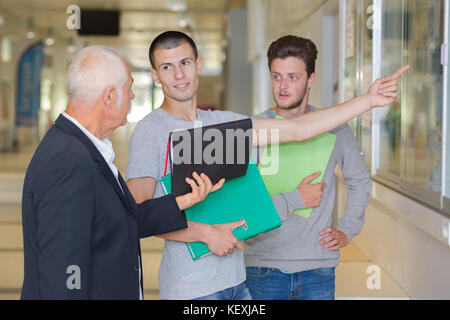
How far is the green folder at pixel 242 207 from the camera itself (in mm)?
1733

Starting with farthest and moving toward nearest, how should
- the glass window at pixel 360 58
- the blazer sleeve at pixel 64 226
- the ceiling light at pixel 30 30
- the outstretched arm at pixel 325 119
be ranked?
the ceiling light at pixel 30 30, the glass window at pixel 360 58, the outstretched arm at pixel 325 119, the blazer sleeve at pixel 64 226

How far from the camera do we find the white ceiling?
16.1 metres

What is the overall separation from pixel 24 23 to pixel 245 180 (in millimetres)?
19428

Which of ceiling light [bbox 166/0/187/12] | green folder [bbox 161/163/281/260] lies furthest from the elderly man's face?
ceiling light [bbox 166/0/187/12]

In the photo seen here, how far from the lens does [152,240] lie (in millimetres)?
5965

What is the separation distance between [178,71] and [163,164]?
0.29 meters

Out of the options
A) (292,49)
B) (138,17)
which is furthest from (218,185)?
(138,17)

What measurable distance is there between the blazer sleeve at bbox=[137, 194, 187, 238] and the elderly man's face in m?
0.34

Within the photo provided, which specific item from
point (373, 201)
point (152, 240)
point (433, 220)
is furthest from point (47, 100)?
point (433, 220)

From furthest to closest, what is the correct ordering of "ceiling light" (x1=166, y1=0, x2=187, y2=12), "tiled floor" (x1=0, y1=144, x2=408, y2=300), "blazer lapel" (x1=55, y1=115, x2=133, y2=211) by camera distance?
"ceiling light" (x1=166, y1=0, x2=187, y2=12)
"tiled floor" (x1=0, y1=144, x2=408, y2=300)
"blazer lapel" (x1=55, y1=115, x2=133, y2=211)

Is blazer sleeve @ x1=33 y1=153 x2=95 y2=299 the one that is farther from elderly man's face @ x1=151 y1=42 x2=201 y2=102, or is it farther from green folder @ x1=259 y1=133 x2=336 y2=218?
green folder @ x1=259 y1=133 x2=336 y2=218

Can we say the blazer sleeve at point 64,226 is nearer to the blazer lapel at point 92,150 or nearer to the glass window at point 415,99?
the blazer lapel at point 92,150


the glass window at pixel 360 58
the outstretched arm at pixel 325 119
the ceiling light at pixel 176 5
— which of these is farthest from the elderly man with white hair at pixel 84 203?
the ceiling light at pixel 176 5
